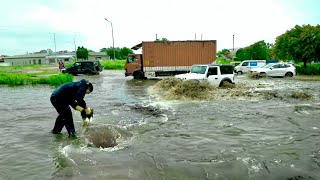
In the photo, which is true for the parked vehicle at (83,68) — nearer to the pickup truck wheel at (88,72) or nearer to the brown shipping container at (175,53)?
the pickup truck wheel at (88,72)

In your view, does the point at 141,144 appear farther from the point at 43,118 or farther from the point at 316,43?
the point at 316,43

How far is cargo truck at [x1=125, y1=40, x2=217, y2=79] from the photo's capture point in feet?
80.2

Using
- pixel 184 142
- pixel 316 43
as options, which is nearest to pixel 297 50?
pixel 316 43

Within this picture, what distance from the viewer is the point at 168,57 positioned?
80.5 ft

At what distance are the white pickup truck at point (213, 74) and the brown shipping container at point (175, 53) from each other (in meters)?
8.16

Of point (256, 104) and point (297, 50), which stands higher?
point (297, 50)

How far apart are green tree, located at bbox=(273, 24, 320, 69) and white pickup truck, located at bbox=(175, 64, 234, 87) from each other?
50.4ft

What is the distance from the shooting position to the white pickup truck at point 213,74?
15371mm

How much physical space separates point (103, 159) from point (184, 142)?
2001 mm

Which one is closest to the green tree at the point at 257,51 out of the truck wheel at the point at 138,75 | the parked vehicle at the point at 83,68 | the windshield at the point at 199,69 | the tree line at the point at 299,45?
the tree line at the point at 299,45

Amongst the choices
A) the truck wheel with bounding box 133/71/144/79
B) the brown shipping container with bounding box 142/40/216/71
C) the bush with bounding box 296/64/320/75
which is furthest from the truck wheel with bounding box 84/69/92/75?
the bush with bounding box 296/64/320/75

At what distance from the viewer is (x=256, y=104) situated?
1208 cm

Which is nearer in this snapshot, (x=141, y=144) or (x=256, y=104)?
(x=141, y=144)

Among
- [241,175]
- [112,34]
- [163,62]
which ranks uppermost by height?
[112,34]
